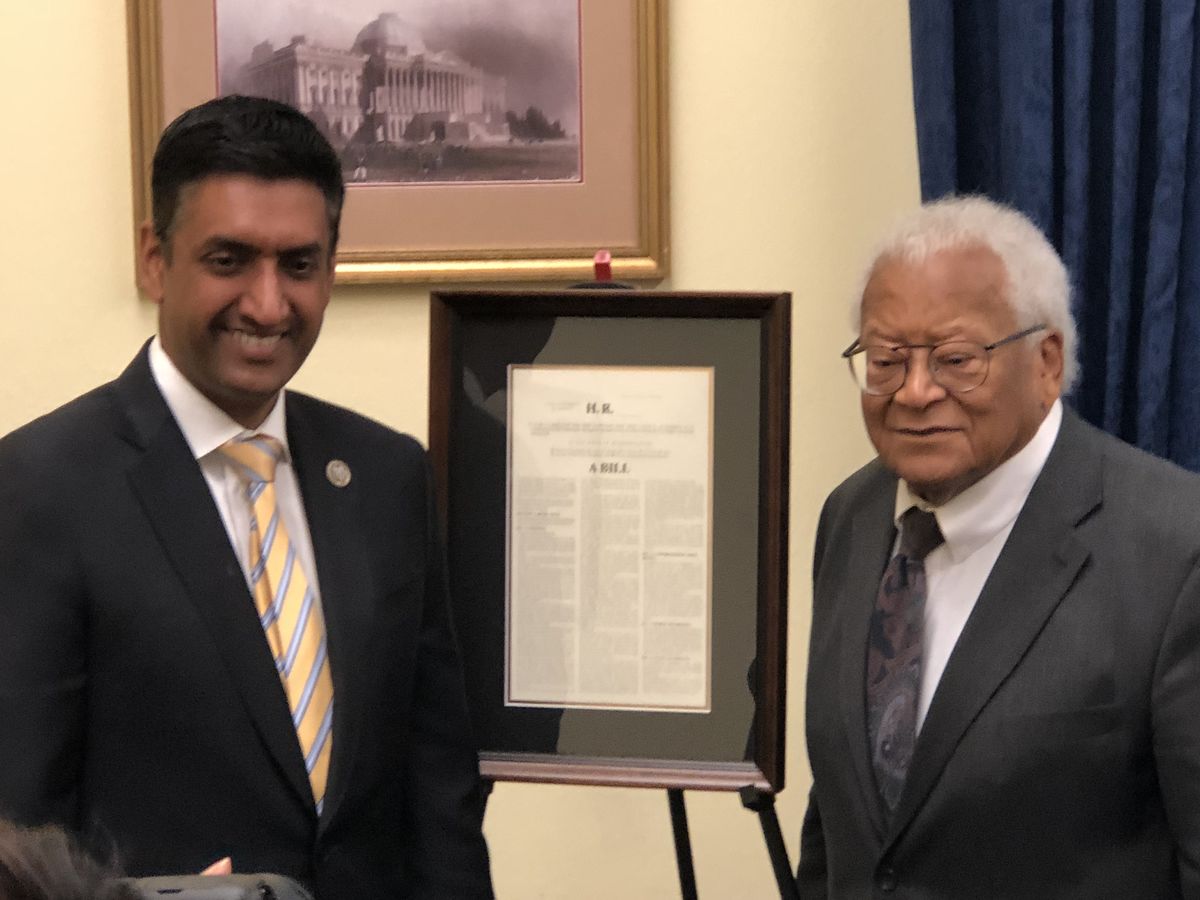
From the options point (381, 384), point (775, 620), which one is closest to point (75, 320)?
point (381, 384)

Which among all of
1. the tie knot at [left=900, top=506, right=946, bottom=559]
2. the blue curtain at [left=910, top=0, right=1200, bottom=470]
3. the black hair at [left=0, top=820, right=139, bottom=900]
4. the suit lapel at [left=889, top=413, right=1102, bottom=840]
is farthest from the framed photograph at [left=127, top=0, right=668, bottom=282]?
the black hair at [left=0, top=820, right=139, bottom=900]

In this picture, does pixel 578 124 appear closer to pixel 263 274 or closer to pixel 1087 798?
pixel 263 274

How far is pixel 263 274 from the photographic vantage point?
5.46 ft

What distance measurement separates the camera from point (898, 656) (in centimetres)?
174

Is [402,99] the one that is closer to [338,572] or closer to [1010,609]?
[338,572]

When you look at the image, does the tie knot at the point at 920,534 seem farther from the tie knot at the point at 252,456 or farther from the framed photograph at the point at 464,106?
the framed photograph at the point at 464,106

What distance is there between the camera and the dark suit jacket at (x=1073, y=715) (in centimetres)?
155

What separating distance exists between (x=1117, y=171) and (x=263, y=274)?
1.33 m

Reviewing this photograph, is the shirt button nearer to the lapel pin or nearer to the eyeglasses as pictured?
the eyeglasses

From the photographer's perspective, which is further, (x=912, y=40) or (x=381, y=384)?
(x=381, y=384)

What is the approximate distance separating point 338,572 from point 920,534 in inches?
28.0

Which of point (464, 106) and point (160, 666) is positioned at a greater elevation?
point (464, 106)

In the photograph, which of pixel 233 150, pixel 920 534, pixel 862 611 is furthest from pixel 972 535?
pixel 233 150

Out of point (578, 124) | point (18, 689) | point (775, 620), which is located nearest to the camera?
point (18, 689)
